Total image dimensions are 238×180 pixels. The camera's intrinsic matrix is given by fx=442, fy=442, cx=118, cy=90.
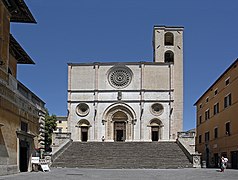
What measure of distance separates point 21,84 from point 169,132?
3642 centimetres

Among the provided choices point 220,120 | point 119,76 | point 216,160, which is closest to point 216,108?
point 220,120

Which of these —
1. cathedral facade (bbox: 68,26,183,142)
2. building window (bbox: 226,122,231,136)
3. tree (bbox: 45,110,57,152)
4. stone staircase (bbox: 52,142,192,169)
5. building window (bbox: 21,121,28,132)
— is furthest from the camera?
tree (bbox: 45,110,57,152)

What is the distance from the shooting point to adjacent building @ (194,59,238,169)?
3956cm

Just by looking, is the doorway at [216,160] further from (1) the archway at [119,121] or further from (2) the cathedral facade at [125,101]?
(1) the archway at [119,121]

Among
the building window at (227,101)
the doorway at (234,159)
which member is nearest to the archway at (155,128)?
the building window at (227,101)

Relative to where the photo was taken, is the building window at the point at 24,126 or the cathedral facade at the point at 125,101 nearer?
the building window at the point at 24,126

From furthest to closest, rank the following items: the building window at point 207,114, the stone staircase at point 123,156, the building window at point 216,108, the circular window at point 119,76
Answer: the circular window at point 119,76
the building window at point 207,114
the building window at point 216,108
the stone staircase at point 123,156

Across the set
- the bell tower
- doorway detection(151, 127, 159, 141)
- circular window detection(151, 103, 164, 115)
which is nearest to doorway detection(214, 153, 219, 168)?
the bell tower

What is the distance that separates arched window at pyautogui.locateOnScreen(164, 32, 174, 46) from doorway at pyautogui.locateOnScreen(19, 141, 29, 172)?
41.2 m

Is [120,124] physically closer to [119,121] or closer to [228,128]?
[119,121]

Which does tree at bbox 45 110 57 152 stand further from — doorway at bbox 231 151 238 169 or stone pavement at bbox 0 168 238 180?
stone pavement at bbox 0 168 238 180

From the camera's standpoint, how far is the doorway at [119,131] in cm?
6187

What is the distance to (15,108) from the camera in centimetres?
2473

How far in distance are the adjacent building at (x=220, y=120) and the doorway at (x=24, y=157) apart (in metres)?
18.8
